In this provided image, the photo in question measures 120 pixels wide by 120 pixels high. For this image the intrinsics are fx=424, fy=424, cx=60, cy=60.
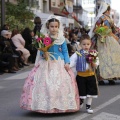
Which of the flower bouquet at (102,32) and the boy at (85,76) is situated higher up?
the flower bouquet at (102,32)

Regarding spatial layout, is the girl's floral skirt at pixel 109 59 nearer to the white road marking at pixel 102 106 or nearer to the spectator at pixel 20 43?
the white road marking at pixel 102 106

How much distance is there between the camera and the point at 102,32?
1027 cm

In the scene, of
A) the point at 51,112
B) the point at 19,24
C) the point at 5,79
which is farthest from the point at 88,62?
the point at 19,24

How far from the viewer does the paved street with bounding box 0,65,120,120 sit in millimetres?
6996


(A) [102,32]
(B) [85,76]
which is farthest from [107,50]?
(B) [85,76]

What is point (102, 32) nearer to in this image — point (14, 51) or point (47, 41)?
point (47, 41)

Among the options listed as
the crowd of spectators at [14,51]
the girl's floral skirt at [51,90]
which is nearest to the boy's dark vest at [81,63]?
the girl's floral skirt at [51,90]

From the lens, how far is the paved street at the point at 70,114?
23.0ft

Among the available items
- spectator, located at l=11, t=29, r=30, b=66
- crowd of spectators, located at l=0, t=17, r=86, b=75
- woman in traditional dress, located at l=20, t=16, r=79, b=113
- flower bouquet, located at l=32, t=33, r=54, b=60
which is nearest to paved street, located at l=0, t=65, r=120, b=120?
woman in traditional dress, located at l=20, t=16, r=79, b=113

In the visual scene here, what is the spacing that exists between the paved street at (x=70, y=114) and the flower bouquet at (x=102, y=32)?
1208 millimetres

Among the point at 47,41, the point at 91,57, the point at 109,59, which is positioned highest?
the point at 47,41

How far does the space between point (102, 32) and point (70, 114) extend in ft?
11.8

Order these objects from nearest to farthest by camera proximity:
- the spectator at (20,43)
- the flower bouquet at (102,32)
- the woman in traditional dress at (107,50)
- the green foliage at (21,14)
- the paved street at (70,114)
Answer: the paved street at (70,114)
the flower bouquet at (102,32)
the woman in traditional dress at (107,50)
the spectator at (20,43)
the green foliage at (21,14)

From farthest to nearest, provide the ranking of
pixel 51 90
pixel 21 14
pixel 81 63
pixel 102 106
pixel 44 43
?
1. pixel 21 14
2. pixel 102 106
3. pixel 81 63
4. pixel 44 43
5. pixel 51 90
